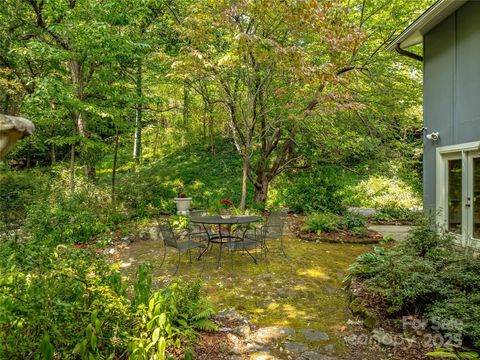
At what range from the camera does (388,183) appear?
39.6 ft

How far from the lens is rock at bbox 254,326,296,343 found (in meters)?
3.15

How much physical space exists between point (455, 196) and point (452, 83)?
2.08m

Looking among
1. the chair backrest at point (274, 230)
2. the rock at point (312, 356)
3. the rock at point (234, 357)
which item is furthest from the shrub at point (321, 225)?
the rock at point (234, 357)

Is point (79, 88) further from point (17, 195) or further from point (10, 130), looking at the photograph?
point (10, 130)

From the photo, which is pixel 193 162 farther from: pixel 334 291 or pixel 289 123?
pixel 334 291

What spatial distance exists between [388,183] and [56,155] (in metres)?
14.9

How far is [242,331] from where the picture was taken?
321cm

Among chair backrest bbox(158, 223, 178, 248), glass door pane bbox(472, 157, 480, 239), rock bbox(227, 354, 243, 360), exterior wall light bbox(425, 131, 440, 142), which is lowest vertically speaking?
rock bbox(227, 354, 243, 360)

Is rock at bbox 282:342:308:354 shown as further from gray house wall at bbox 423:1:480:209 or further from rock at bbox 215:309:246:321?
gray house wall at bbox 423:1:480:209

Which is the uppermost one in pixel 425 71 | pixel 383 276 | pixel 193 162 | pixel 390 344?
pixel 425 71

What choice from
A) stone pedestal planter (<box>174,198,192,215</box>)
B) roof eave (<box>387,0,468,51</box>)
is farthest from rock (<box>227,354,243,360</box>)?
stone pedestal planter (<box>174,198,192,215</box>)

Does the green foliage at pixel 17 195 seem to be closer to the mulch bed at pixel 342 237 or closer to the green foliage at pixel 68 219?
the green foliage at pixel 68 219

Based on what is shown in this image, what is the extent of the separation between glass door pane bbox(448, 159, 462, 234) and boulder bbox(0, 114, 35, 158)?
6.57 m

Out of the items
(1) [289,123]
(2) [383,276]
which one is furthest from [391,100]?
(2) [383,276]
